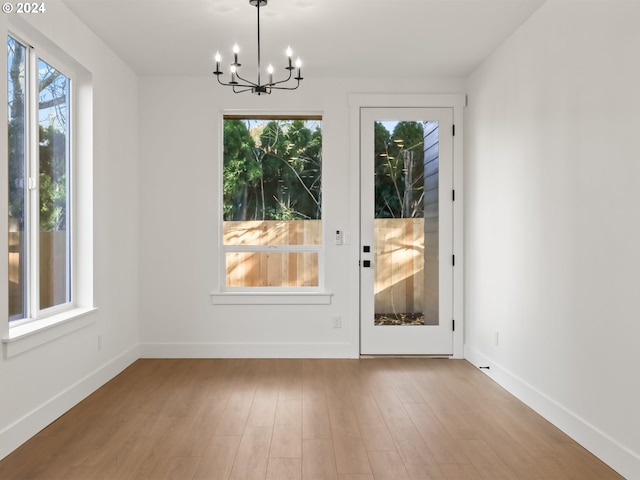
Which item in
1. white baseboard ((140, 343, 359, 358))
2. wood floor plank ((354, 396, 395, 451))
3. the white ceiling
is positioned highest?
the white ceiling

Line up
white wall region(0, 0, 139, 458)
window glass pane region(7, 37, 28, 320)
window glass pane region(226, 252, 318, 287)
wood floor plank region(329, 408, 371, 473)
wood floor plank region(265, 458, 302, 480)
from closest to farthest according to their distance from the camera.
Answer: wood floor plank region(265, 458, 302, 480) → wood floor plank region(329, 408, 371, 473) → white wall region(0, 0, 139, 458) → window glass pane region(7, 37, 28, 320) → window glass pane region(226, 252, 318, 287)

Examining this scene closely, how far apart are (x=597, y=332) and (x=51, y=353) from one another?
3.16m

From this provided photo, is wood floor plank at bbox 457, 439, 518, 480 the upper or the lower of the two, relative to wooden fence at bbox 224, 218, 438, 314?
lower

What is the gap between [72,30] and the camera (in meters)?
3.37

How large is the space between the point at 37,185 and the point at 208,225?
69.1 inches

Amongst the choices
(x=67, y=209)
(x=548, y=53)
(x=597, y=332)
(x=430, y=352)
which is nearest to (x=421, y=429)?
(x=597, y=332)

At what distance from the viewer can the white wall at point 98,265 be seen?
2.75 m

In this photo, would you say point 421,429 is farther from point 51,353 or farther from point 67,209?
point 67,209

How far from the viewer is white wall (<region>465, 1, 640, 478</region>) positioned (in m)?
2.45

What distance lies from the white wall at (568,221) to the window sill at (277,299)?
146 cm

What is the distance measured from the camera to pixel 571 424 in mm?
2891

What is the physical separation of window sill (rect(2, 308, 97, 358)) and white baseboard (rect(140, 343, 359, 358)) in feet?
3.67

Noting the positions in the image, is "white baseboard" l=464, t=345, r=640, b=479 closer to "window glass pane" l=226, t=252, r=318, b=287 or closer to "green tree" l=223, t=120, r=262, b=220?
"window glass pane" l=226, t=252, r=318, b=287

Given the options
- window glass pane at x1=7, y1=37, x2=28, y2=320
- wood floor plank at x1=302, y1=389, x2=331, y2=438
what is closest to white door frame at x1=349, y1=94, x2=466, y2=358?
wood floor plank at x1=302, y1=389, x2=331, y2=438
